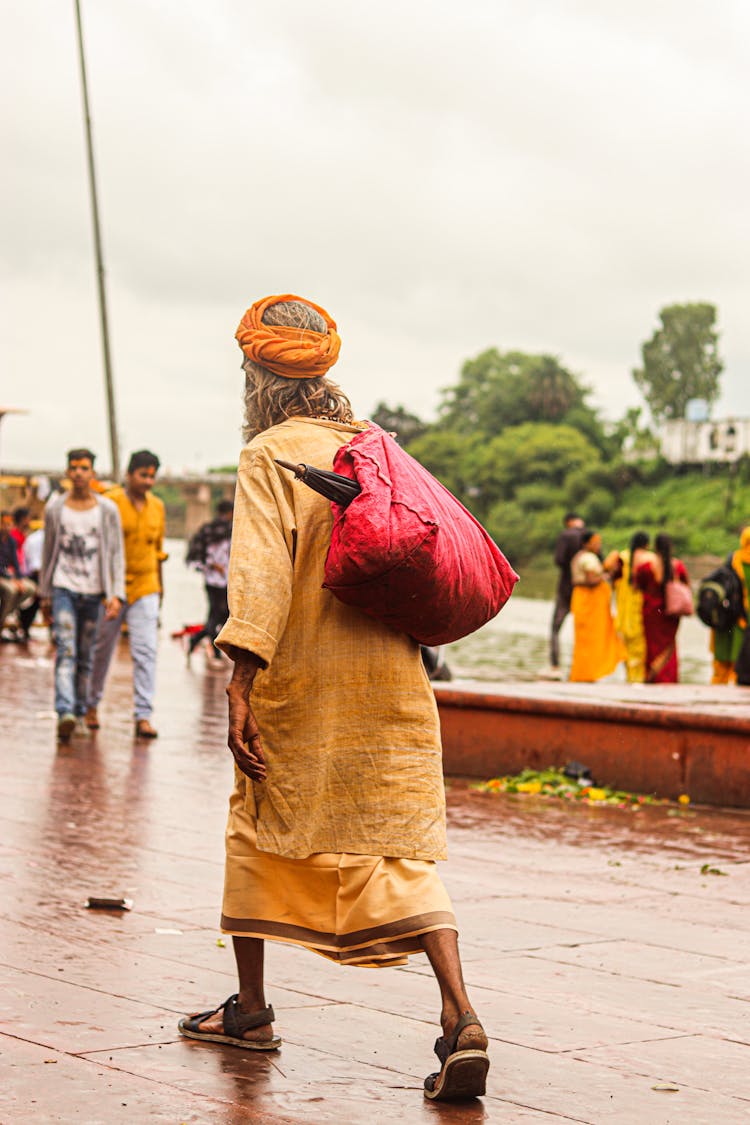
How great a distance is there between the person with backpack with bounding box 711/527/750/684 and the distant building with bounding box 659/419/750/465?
104287 mm

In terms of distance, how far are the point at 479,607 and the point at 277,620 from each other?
0.49 m

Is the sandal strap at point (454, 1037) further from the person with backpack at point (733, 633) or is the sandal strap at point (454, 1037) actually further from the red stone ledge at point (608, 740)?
the person with backpack at point (733, 633)

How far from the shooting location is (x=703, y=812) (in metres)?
8.74

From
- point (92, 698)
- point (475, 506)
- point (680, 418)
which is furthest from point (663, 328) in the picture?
point (92, 698)

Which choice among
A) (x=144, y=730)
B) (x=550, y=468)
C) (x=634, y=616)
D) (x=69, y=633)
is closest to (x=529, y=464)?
(x=550, y=468)

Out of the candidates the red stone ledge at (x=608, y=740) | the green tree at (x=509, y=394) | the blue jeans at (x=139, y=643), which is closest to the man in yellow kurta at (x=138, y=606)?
the blue jeans at (x=139, y=643)

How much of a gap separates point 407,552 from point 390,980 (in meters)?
1.61

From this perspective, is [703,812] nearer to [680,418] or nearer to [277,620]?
[277,620]

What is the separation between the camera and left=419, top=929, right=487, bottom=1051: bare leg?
3.78 m

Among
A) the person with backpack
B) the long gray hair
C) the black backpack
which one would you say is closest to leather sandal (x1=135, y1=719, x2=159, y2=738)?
the black backpack

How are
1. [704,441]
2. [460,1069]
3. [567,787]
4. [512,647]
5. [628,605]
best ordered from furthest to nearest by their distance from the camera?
[704,441] → [512,647] → [628,605] → [567,787] → [460,1069]

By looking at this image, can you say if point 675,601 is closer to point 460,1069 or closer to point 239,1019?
point 239,1019

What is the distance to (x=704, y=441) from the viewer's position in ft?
397

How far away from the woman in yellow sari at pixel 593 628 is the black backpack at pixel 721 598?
336 centimetres
